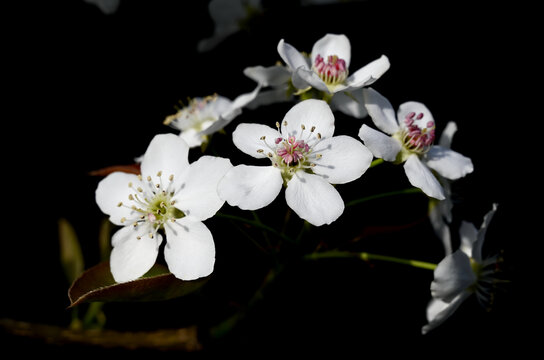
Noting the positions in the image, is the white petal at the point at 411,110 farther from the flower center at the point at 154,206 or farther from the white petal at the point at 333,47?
the flower center at the point at 154,206

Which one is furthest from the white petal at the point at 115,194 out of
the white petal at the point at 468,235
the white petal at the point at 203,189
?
the white petal at the point at 468,235

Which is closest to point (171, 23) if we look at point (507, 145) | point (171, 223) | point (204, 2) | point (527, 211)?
point (204, 2)

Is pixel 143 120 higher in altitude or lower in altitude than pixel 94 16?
lower

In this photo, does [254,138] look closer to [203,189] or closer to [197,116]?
[203,189]

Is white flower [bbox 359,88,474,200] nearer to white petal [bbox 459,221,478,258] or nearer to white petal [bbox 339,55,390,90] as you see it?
white petal [bbox 339,55,390,90]

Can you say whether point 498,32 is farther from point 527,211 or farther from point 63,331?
point 63,331

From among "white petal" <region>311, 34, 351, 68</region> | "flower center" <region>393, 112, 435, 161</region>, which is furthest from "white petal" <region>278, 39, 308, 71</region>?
"flower center" <region>393, 112, 435, 161</region>
